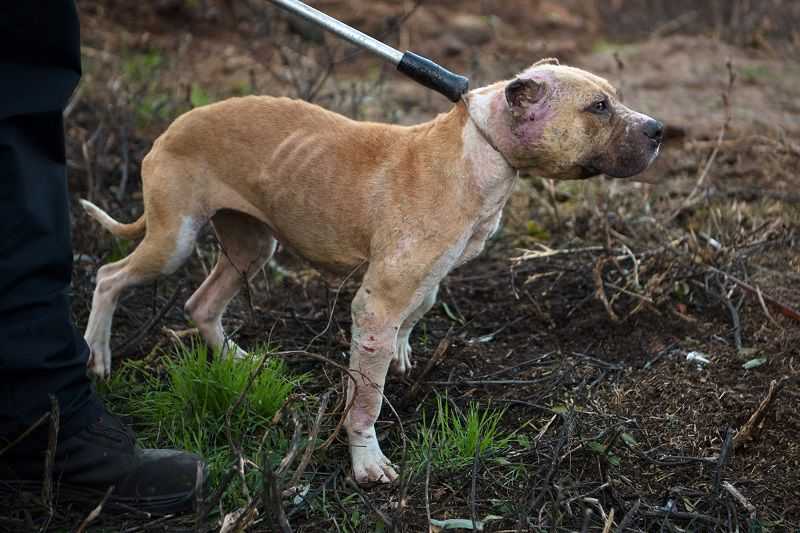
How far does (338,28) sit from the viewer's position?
10.9 feet

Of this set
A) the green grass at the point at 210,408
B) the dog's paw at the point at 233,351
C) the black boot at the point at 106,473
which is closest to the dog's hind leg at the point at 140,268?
the green grass at the point at 210,408

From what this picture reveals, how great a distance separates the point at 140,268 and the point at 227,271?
435mm

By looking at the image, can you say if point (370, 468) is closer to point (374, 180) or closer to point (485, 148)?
point (374, 180)

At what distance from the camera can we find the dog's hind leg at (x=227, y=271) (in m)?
4.09

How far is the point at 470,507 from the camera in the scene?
10.2 ft

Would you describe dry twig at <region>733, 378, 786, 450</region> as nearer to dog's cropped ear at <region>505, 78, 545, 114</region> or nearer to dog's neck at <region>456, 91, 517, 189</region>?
dog's neck at <region>456, 91, 517, 189</region>

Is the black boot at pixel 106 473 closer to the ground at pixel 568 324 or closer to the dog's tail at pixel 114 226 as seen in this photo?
the ground at pixel 568 324

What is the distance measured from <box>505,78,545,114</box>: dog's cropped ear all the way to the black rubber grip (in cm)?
21

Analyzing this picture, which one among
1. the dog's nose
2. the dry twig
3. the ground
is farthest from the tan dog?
the dry twig

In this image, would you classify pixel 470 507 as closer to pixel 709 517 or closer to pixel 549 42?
pixel 709 517

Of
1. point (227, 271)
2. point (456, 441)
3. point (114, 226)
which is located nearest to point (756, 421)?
point (456, 441)

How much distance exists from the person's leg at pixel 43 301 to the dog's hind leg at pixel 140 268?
31.3 inches

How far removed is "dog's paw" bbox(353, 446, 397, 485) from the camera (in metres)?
3.37

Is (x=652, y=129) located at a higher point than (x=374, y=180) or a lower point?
higher
